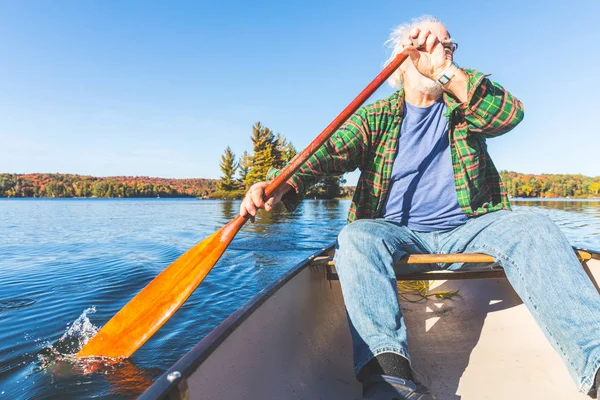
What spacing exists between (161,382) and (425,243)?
1369 millimetres

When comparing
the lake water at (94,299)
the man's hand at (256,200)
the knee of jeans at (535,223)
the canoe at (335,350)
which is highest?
the man's hand at (256,200)

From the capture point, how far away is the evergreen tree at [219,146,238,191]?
5891 cm

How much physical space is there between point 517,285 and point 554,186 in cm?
8362

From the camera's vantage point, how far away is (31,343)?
3.05m

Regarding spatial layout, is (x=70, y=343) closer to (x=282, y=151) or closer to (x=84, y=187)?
(x=282, y=151)

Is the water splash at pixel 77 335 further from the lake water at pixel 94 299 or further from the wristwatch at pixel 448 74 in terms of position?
the wristwatch at pixel 448 74

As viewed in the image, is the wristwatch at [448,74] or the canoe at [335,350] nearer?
the canoe at [335,350]

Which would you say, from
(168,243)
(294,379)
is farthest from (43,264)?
(294,379)

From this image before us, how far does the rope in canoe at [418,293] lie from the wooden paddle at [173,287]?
1.28 meters

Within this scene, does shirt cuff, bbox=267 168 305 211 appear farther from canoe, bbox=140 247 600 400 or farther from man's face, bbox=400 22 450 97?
man's face, bbox=400 22 450 97

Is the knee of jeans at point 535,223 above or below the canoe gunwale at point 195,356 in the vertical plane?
above

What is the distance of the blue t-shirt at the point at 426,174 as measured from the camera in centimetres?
176

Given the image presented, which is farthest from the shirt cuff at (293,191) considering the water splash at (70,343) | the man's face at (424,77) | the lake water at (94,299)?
the water splash at (70,343)

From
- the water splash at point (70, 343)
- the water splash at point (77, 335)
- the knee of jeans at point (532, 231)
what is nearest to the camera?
the knee of jeans at point (532, 231)
